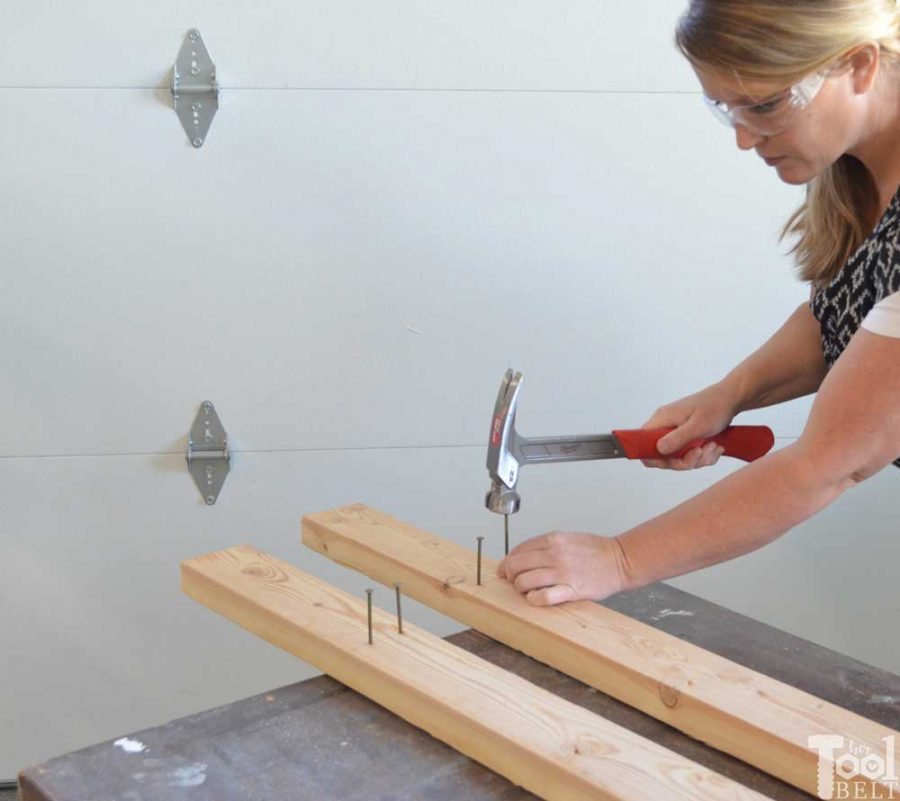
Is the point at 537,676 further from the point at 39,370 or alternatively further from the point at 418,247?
the point at 39,370

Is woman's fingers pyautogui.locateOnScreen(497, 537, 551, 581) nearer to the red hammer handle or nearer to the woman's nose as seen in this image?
the red hammer handle

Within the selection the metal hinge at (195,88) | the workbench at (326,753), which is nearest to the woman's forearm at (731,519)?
the workbench at (326,753)

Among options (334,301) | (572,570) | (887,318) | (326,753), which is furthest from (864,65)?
(334,301)

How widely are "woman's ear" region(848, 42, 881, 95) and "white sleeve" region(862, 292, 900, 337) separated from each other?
1.01 feet

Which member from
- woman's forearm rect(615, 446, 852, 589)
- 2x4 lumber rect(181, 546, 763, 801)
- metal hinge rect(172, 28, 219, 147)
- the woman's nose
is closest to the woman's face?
the woman's nose

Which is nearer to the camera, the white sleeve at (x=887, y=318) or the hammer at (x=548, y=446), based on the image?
the white sleeve at (x=887, y=318)

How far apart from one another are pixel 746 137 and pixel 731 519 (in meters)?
0.54

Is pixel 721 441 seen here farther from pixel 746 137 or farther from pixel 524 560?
pixel 746 137

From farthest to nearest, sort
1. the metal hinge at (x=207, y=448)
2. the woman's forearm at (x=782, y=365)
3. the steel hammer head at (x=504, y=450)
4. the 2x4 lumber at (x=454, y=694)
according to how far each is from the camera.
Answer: the metal hinge at (x=207, y=448), the woman's forearm at (x=782, y=365), the steel hammer head at (x=504, y=450), the 2x4 lumber at (x=454, y=694)

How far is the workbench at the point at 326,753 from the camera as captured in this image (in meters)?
1.49

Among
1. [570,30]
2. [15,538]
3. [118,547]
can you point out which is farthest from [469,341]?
[15,538]

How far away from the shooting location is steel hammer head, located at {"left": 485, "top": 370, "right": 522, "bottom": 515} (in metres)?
1.82

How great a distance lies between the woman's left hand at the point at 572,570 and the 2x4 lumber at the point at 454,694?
0.18m

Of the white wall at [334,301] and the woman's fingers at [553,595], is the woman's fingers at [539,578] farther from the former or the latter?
the white wall at [334,301]
